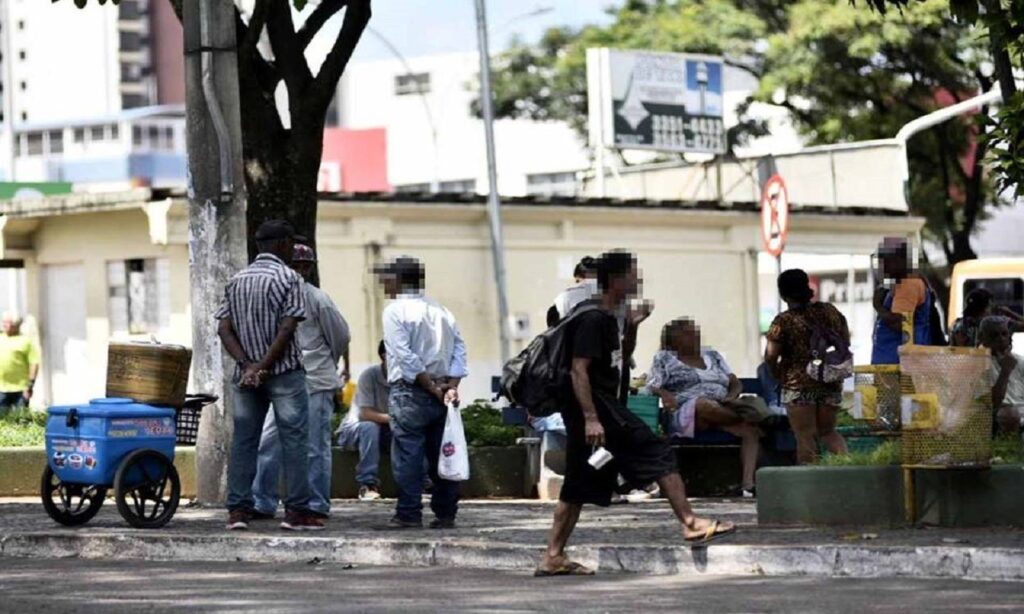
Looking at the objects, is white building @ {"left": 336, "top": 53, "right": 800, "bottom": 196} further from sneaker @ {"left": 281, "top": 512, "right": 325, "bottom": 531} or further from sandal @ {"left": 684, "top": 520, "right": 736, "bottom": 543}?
sandal @ {"left": 684, "top": 520, "right": 736, "bottom": 543}

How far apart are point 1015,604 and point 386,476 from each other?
8.26 metres

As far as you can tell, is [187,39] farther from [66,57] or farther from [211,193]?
[66,57]

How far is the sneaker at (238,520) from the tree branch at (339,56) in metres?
4.56

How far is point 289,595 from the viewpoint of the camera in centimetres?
1078

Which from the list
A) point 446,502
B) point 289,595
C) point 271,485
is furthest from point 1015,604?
point 271,485

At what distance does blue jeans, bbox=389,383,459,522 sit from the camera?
44.0ft

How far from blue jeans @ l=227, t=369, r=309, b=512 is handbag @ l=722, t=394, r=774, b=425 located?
4.60m

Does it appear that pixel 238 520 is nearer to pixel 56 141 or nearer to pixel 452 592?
pixel 452 592

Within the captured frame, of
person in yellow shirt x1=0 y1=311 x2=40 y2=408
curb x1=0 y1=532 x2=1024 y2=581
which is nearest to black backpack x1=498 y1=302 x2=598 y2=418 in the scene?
curb x1=0 y1=532 x2=1024 y2=581

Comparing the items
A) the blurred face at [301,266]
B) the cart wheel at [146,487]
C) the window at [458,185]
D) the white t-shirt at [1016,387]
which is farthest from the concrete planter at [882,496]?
the window at [458,185]

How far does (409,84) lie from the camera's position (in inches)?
3216

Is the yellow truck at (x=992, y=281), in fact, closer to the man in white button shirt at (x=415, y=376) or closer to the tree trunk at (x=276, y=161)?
the tree trunk at (x=276, y=161)

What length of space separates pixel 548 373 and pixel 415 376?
2265mm

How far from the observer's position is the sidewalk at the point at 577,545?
36.3 ft
